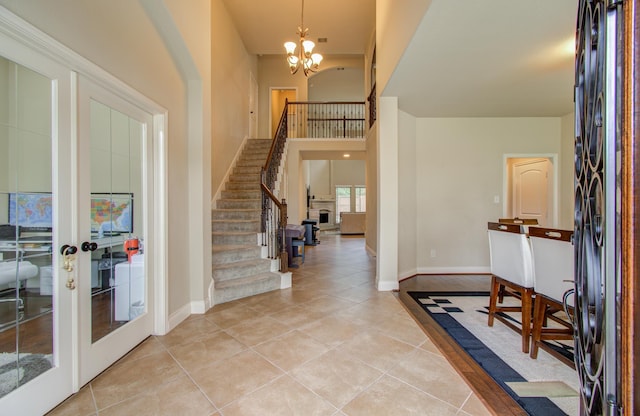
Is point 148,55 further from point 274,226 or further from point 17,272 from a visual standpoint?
point 274,226

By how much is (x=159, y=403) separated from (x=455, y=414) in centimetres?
172

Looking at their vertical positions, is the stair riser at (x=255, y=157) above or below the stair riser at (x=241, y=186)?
above

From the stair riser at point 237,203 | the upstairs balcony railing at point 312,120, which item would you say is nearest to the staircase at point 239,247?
the stair riser at point 237,203

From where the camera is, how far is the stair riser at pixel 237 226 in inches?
173

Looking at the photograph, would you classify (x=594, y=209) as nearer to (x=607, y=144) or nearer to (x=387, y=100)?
(x=607, y=144)

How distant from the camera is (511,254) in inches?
99.6

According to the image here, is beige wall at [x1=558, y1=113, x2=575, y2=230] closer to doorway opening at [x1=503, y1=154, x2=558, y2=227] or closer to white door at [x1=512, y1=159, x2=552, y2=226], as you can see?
doorway opening at [x1=503, y1=154, x2=558, y2=227]

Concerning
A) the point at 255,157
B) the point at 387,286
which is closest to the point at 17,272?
the point at 387,286

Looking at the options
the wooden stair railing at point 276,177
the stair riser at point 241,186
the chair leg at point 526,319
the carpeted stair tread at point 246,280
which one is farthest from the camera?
the stair riser at point 241,186

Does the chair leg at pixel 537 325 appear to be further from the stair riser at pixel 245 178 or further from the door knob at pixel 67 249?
the stair riser at pixel 245 178

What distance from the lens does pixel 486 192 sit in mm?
4895

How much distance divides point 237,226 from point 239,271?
35.7 inches

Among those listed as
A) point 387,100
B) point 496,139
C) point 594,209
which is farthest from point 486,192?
point 594,209

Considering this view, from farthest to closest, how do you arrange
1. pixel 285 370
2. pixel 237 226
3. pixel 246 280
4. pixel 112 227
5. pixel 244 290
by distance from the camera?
1. pixel 237 226
2. pixel 246 280
3. pixel 244 290
4. pixel 112 227
5. pixel 285 370
